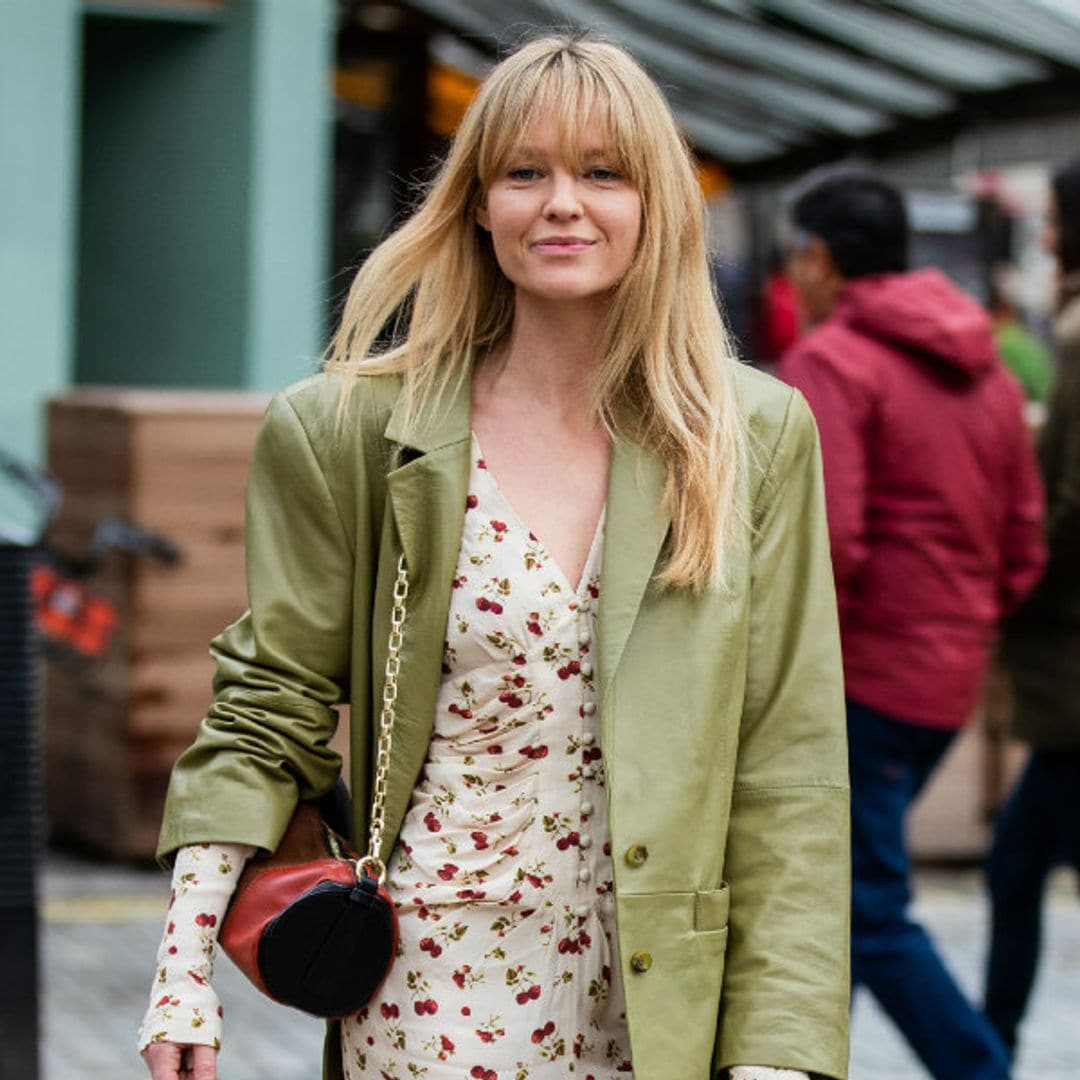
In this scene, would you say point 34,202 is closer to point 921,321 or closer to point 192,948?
point 921,321

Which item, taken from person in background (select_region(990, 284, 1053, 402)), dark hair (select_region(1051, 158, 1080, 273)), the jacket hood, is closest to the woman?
the jacket hood

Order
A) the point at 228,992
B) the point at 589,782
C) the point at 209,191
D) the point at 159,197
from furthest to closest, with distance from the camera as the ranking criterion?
the point at 159,197
the point at 209,191
the point at 228,992
the point at 589,782

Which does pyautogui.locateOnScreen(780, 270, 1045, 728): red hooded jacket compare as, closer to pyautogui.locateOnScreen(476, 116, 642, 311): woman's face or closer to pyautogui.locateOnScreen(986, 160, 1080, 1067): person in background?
pyautogui.locateOnScreen(986, 160, 1080, 1067): person in background

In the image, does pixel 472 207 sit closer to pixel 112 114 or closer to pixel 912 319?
pixel 912 319

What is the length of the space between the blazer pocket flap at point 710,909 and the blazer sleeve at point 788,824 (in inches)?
1.2

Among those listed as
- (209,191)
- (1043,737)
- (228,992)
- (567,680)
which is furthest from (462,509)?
(209,191)

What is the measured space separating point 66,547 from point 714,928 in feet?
19.8

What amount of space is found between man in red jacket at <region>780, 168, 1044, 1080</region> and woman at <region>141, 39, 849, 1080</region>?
214 centimetres

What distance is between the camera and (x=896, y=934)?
5.05m

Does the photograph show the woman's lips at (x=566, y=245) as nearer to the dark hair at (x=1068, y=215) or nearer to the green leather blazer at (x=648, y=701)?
the green leather blazer at (x=648, y=701)

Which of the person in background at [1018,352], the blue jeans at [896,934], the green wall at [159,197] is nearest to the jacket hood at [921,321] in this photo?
the blue jeans at [896,934]

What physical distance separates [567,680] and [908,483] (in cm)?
246

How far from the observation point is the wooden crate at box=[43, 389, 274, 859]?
8.18 meters

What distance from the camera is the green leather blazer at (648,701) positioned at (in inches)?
108
